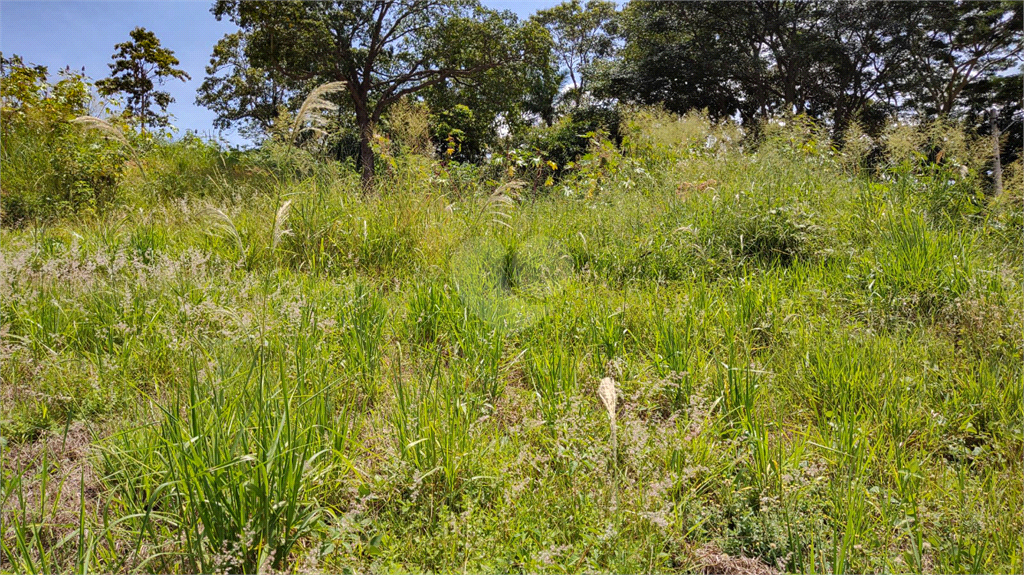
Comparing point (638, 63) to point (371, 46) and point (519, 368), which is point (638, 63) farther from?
point (519, 368)

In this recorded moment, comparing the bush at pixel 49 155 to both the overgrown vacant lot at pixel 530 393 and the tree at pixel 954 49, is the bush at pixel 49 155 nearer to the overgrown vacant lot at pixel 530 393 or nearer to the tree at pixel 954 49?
the overgrown vacant lot at pixel 530 393

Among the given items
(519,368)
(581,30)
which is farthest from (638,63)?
(519,368)

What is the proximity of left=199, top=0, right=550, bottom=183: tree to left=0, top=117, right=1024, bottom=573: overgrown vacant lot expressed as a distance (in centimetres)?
909

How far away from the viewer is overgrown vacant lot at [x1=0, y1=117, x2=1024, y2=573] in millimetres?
1292

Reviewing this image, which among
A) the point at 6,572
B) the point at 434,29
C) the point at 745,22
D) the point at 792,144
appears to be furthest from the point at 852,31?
the point at 6,572

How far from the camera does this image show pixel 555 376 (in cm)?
199

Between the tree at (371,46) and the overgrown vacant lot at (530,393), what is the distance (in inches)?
358

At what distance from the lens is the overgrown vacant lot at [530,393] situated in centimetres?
129

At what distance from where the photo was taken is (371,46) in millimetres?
12773

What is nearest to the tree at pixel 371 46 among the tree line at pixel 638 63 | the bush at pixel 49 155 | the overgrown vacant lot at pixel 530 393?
the tree line at pixel 638 63

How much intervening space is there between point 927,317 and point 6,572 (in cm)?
368

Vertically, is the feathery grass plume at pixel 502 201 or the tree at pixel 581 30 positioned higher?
the tree at pixel 581 30

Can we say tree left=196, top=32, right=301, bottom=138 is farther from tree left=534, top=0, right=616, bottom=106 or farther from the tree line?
tree left=534, top=0, right=616, bottom=106

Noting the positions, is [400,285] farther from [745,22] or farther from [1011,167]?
[745,22]
